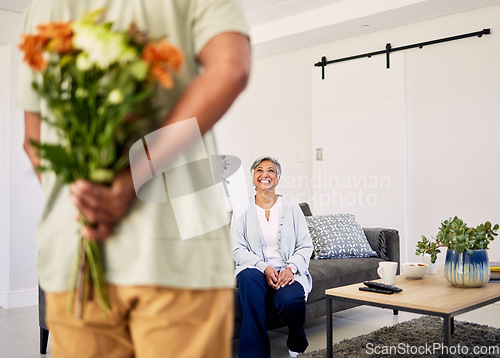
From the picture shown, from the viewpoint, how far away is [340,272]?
358 cm

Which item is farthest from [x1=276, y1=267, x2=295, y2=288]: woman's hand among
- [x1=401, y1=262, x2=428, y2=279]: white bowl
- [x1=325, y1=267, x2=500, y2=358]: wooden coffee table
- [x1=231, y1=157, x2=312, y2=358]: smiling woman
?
[x1=401, y1=262, x2=428, y2=279]: white bowl

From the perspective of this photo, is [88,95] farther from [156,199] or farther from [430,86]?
[430,86]

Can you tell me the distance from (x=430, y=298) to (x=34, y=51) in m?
2.20

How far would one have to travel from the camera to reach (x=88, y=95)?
669 millimetres

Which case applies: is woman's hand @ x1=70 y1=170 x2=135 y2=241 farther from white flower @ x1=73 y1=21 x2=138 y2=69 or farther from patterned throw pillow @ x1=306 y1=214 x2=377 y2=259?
patterned throw pillow @ x1=306 y1=214 x2=377 y2=259

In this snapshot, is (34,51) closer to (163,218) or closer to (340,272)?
(163,218)

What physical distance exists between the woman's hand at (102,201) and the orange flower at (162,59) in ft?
0.43

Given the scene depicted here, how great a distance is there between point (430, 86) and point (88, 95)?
4.79 meters

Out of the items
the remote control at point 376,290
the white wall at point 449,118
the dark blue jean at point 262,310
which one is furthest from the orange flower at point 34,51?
the white wall at point 449,118

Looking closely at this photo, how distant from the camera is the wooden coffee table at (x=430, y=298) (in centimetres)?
225

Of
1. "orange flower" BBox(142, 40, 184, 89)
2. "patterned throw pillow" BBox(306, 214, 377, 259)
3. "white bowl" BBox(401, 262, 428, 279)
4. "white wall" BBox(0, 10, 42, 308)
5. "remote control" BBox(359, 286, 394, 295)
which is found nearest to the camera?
"orange flower" BBox(142, 40, 184, 89)

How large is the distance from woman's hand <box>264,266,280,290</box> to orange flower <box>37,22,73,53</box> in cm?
247

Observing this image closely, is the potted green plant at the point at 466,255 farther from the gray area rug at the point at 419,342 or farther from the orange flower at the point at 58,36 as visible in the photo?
the orange flower at the point at 58,36

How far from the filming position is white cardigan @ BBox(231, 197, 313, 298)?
3.12m
